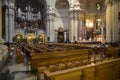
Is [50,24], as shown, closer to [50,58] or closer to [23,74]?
[50,58]

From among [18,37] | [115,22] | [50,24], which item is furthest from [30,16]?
[115,22]

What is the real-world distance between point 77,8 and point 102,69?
24.0 m

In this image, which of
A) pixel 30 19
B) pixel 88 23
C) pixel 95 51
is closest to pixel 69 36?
pixel 88 23

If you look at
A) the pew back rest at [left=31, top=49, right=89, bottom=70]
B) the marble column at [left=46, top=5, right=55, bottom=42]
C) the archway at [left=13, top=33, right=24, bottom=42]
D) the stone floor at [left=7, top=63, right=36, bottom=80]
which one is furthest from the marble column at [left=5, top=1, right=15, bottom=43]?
the pew back rest at [left=31, top=49, right=89, bottom=70]

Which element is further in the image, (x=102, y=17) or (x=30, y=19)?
(x=30, y=19)

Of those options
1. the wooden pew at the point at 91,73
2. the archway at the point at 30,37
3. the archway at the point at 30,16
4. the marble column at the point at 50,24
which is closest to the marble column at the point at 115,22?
the wooden pew at the point at 91,73

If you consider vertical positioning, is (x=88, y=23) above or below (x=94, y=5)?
below

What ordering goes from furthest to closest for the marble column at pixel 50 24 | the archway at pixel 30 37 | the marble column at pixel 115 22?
the archway at pixel 30 37 → the marble column at pixel 50 24 → the marble column at pixel 115 22

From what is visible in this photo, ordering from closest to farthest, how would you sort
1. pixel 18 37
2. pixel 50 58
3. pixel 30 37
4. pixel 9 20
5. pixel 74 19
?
pixel 50 58 < pixel 9 20 < pixel 74 19 < pixel 18 37 < pixel 30 37

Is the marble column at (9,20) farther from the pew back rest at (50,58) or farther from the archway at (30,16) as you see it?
the pew back rest at (50,58)

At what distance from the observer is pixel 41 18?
33094 mm

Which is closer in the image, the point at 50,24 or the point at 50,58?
the point at 50,58

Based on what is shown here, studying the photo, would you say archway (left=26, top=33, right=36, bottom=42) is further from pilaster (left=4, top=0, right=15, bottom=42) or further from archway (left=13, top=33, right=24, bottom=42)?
pilaster (left=4, top=0, right=15, bottom=42)

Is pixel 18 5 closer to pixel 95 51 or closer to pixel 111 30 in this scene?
pixel 111 30
